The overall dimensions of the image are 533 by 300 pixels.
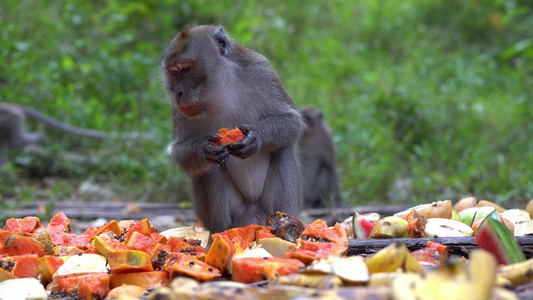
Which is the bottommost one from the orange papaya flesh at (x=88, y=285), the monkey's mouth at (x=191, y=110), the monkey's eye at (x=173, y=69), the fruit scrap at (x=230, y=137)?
the orange papaya flesh at (x=88, y=285)

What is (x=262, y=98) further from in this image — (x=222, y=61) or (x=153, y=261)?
(x=153, y=261)

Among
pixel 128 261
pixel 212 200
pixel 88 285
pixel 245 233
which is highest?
pixel 212 200

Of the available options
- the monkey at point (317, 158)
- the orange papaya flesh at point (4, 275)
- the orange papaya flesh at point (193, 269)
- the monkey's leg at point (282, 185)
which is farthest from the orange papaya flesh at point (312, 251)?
the monkey at point (317, 158)

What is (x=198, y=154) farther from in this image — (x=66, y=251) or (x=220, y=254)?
(x=220, y=254)

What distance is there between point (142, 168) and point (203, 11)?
15.9 feet

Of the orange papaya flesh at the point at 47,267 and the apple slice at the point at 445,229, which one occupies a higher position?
the apple slice at the point at 445,229

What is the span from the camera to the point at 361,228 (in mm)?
3738

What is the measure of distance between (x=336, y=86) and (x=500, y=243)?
8.00m

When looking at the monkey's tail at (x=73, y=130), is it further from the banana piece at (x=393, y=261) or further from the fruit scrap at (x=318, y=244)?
the banana piece at (x=393, y=261)

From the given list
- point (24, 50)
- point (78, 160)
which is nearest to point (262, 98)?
point (78, 160)

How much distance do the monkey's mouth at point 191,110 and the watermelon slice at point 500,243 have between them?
2.02m

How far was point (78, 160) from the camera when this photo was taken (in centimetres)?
811

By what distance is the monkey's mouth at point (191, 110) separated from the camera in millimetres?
3973

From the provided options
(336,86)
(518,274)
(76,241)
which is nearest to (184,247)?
(76,241)
